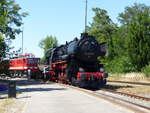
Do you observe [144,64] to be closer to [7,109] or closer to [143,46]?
[143,46]

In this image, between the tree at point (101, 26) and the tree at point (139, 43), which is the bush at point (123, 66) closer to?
the tree at point (139, 43)

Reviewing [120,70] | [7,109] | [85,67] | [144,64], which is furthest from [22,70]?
[7,109]

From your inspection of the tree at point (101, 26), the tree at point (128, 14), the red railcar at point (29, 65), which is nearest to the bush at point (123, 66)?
the red railcar at point (29, 65)

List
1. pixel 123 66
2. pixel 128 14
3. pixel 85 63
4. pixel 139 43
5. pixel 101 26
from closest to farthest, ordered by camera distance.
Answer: pixel 85 63
pixel 139 43
pixel 123 66
pixel 101 26
pixel 128 14

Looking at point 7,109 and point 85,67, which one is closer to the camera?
point 7,109

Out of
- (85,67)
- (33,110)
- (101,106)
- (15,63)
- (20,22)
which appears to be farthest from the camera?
(15,63)

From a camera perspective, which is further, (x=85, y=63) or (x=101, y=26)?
(x=101, y=26)

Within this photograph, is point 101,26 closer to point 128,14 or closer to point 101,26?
point 101,26

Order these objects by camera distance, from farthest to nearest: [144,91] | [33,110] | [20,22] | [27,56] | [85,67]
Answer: [27,56] < [20,22] < [85,67] < [144,91] < [33,110]

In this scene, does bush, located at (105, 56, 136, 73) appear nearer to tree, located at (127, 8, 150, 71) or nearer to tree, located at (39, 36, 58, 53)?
tree, located at (127, 8, 150, 71)

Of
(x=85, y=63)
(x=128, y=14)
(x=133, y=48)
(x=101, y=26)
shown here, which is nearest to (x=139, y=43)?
(x=133, y=48)

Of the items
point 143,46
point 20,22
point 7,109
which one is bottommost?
point 7,109

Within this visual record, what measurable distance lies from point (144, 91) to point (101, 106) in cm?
798

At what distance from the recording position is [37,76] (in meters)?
44.4
